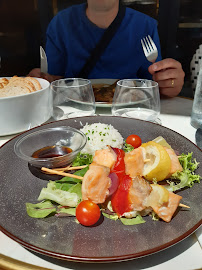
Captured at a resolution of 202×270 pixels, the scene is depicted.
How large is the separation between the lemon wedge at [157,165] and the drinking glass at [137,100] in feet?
2.10

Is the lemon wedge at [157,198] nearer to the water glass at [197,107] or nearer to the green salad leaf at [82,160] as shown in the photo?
the green salad leaf at [82,160]

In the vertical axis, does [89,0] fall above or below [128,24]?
above

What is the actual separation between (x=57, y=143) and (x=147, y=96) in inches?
28.0

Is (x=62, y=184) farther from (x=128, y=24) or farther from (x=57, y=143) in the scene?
(x=128, y=24)

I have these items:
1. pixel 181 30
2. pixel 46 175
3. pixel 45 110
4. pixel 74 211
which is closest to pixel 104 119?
pixel 45 110

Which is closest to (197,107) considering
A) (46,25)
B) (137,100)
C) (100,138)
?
(137,100)

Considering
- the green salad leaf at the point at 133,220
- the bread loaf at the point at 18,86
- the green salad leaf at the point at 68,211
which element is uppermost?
the bread loaf at the point at 18,86

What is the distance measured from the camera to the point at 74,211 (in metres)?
0.96

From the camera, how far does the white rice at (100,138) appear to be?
1.45m

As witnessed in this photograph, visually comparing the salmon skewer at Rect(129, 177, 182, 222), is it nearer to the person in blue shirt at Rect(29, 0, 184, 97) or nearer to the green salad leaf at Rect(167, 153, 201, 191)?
the green salad leaf at Rect(167, 153, 201, 191)

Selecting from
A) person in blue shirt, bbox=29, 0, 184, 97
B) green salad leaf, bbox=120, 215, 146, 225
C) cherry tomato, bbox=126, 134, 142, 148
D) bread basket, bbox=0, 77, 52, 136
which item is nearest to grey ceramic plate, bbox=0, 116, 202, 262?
green salad leaf, bbox=120, 215, 146, 225

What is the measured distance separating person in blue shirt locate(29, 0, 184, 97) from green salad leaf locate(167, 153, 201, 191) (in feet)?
6.89

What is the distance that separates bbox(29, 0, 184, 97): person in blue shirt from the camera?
309cm

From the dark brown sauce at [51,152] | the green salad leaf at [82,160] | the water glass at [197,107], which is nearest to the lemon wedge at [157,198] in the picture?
the green salad leaf at [82,160]
